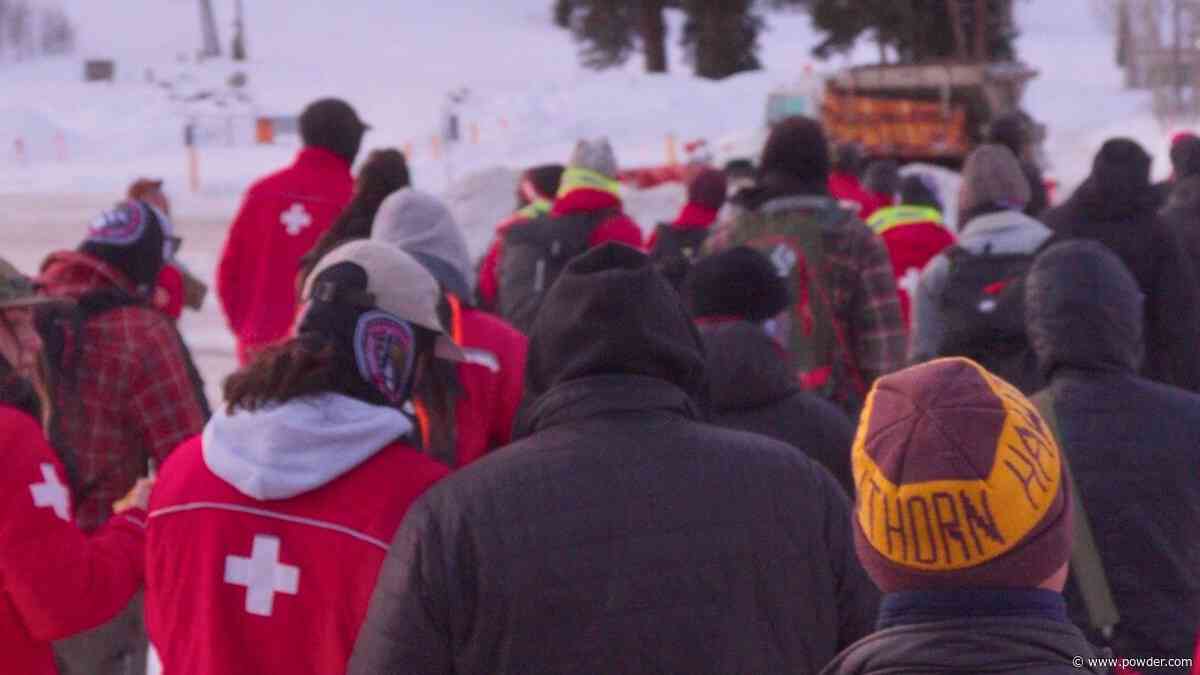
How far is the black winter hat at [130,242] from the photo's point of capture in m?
5.05

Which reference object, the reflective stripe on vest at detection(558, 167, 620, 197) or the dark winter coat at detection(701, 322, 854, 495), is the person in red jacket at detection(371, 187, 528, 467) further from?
the reflective stripe on vest at detection(558, 167, 620, 197)

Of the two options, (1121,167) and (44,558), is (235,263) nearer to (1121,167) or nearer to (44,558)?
(1121,167)

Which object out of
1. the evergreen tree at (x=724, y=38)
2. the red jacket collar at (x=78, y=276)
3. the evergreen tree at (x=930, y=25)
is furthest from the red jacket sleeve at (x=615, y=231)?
the evergreen tree at (x=724, y=38)

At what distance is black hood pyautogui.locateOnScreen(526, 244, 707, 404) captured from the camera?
9.43 ft

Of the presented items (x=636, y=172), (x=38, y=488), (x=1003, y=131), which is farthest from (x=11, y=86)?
(x=38, y=488)

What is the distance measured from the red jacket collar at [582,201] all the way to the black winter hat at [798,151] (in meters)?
1.44

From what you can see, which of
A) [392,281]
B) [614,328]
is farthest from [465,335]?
[614,328]

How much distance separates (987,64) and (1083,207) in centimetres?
1695

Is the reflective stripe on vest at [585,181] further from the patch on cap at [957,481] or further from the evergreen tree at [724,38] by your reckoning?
the evergreen tree at [724,38]

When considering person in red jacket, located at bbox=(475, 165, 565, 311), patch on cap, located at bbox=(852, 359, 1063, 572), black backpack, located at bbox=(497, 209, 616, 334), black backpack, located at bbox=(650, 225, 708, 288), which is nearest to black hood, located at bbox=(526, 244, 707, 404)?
patch on cap, located at bbox=(852, 359, 1063, 572)

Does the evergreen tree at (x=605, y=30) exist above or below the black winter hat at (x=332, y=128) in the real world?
above

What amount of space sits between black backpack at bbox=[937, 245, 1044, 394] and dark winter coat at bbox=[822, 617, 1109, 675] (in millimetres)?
3295

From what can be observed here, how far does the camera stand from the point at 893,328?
20.0 feet

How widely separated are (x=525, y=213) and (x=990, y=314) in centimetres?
325
